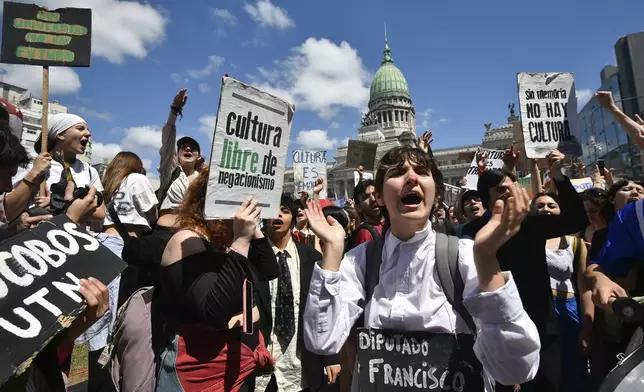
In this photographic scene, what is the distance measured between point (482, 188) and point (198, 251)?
238 cm

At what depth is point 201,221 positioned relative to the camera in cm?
231

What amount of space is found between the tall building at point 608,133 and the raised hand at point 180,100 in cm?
3576

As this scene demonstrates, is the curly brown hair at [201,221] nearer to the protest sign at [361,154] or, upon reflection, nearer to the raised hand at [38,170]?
the raised hand at [38,170]

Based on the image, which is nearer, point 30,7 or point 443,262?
point 443,262

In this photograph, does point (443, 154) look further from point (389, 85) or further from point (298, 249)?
point (298, 249)

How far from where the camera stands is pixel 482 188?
333 centimetres

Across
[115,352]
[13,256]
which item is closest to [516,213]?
[13,256]

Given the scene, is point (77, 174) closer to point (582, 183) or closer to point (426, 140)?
point (426, 140)

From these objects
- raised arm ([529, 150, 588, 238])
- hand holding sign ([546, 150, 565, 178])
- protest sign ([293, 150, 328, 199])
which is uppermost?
protest sign ([293, 150, 328, 199])

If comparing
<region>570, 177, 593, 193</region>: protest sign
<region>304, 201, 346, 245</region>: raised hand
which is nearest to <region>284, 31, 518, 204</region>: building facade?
<region>570, 177, 593, 193</region>: protest sign

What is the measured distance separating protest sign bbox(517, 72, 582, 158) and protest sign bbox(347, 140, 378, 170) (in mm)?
6274

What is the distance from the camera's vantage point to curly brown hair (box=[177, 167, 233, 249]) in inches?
89.8

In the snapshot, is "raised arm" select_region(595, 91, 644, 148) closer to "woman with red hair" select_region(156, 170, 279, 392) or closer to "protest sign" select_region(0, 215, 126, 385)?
"woman with red hair" select_region(156, 170, 279, 392)

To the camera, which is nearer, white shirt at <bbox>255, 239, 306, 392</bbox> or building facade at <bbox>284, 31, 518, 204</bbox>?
white shirt at <bbox>255, 239, 306, 392</bbox>
